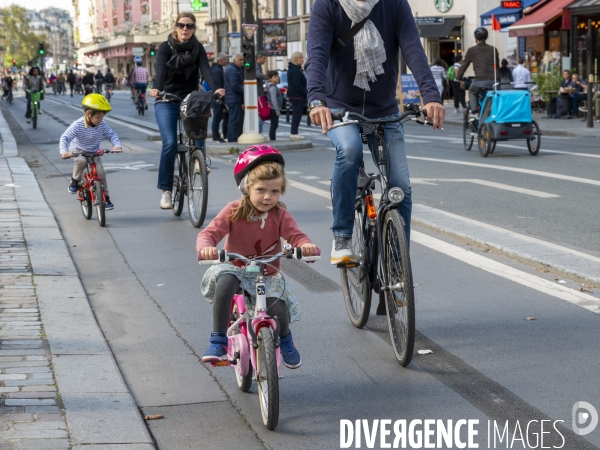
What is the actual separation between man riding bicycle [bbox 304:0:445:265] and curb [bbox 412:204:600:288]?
202 centimetres

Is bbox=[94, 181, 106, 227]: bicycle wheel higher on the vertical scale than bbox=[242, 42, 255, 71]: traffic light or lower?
lower

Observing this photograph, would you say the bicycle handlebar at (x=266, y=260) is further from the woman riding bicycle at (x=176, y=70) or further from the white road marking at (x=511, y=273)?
the woman riding bicycle at (x=176, y=70)

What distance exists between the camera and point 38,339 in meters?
5.56

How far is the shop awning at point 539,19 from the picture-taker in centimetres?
3297

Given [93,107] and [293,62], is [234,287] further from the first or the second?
[293,62]

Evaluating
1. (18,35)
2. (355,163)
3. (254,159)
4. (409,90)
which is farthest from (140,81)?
(18,35)

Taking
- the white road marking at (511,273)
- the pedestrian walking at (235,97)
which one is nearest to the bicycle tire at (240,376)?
the white road marking at (511,273)

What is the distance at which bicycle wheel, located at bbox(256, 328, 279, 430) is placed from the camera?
4094mm

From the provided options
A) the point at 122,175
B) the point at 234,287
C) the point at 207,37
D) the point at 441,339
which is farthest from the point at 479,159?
the point at 207,37

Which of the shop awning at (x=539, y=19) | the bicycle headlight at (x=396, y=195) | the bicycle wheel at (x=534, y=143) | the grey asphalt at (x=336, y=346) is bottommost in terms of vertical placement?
the grey asphalt at (x=336, y=346)

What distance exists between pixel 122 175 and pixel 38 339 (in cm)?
985

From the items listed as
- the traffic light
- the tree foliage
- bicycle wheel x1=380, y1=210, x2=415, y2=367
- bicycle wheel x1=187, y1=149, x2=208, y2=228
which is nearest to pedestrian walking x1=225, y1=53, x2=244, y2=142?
the traffic light

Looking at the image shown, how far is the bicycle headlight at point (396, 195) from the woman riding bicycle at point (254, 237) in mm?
708

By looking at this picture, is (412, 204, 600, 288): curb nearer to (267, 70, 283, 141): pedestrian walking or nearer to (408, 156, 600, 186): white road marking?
(408, 156, 600, 186): white road marking
